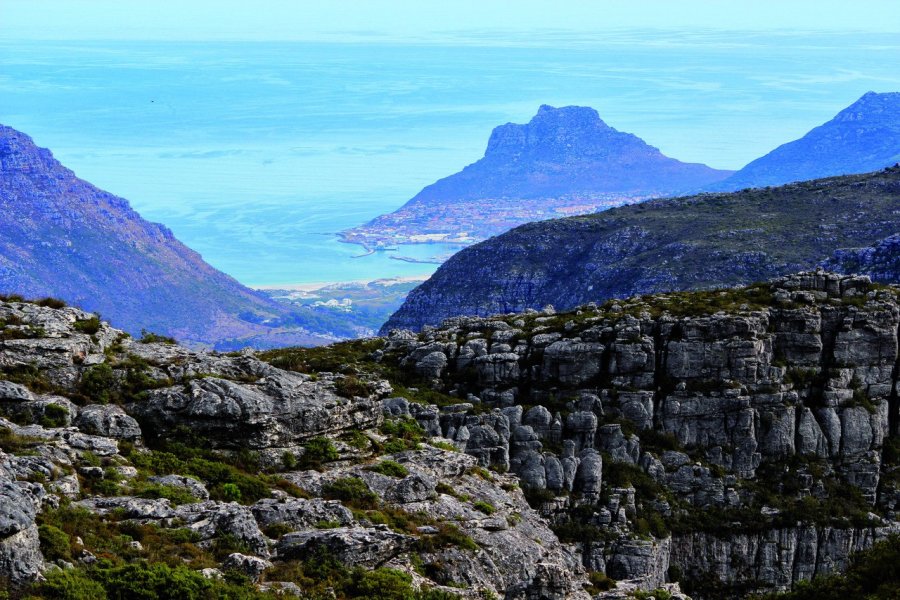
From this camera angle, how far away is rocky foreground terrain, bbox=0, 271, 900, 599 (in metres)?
37.7

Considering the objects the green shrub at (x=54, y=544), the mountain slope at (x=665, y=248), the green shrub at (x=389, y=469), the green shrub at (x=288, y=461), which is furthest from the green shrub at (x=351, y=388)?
the mountain slope at (x=665, y=248)

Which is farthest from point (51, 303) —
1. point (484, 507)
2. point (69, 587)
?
point (69, 587)

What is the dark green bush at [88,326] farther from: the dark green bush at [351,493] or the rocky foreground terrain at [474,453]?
the dark green bush at [351,493]

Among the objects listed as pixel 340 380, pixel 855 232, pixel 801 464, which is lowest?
pixel 801 464

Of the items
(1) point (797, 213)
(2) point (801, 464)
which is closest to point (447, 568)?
(2) point (801, 464)

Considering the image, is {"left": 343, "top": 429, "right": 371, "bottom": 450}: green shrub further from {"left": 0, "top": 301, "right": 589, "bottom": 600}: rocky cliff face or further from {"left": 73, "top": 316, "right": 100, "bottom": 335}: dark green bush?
{"left": 73, "top": 316, "right": 100, "bottom": 335}: dark green bush

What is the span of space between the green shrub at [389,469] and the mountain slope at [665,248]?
11098 centimetres

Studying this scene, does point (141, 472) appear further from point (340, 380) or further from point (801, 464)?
point (801, 464)

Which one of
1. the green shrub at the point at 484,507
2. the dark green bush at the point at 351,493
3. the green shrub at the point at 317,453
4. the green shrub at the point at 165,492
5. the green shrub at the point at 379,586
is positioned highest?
the green shrub at the point at 317,453

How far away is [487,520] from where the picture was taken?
1791 inches

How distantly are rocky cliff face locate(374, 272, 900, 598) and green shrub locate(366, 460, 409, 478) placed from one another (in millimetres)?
17164

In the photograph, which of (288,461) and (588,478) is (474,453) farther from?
(288,461)

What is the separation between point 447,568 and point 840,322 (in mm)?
39449

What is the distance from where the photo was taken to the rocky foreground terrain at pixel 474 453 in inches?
1483
